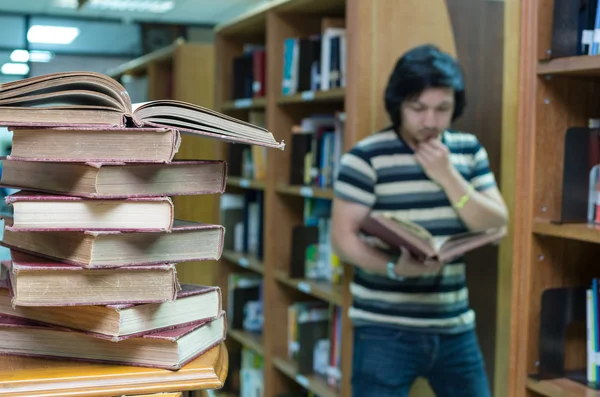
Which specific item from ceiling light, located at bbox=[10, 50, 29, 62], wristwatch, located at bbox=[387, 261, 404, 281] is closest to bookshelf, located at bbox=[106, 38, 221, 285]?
wristwatch, located at bbox=[387, 261, 404, 281]

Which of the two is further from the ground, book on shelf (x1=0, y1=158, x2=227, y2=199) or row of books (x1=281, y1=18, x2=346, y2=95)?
row of books (x1=281, y1=18, x2=346, y2=95)

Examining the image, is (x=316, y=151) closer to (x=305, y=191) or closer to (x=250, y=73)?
(x=305, y=191)

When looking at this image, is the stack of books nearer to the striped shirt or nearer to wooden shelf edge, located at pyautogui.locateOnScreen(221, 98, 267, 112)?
the striped shirt

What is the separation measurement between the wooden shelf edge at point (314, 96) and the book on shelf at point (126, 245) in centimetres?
166

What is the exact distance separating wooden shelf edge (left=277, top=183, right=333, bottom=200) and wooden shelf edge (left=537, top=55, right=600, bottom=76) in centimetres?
128

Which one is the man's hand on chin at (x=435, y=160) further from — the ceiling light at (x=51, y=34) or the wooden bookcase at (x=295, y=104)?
the ceiling light at (x=51, y=34)

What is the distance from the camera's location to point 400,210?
2.26 meters

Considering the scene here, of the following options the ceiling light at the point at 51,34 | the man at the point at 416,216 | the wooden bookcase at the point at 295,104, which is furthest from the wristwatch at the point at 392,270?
the ceiling light at the point at 51,34

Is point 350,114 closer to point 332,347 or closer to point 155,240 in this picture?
point 332,347

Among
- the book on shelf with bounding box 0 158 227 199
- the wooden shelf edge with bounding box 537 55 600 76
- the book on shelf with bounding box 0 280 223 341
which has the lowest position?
the book on shelf with bounding box 0 280 223 341

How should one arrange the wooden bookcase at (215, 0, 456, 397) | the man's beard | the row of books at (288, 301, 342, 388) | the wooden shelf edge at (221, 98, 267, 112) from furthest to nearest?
the wooden shelf edge at (221, 98, 267, 112), the row of books at (288, 301, 342, 388), the wooden bookcase at (215, 0, 456, 397), the man's beard

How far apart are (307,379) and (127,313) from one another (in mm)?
2144

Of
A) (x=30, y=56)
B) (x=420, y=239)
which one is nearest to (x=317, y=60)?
(x=420, y=239)

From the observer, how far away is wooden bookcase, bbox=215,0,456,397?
249cm
